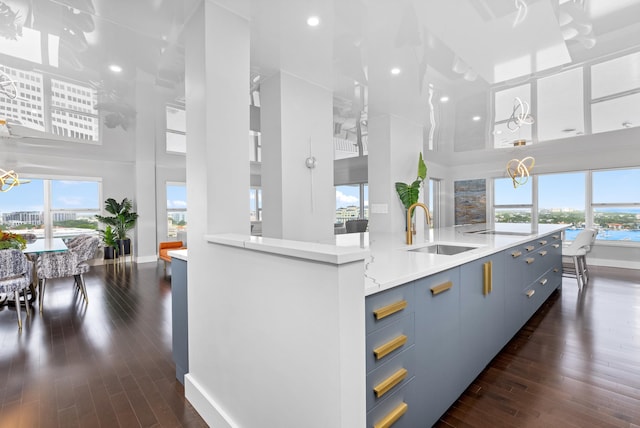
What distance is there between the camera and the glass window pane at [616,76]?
2725mm

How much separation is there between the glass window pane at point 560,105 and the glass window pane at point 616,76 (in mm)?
128

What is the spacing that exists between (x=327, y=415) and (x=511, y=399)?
152 centimetres

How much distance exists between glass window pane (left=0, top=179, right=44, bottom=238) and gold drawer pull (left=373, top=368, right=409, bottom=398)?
26.8 feet

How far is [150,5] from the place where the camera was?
6.32ft

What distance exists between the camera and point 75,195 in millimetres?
7012

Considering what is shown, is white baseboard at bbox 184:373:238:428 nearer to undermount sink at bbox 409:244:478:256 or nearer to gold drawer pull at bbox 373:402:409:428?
gold drawer pull at bbox 373:402:409:428

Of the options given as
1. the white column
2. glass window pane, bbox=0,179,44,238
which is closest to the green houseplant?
the white column

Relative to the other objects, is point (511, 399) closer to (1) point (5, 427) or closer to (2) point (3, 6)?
(1) point (5, 427)

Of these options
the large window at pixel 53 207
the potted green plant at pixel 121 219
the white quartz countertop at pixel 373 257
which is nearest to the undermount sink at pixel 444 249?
the white quartz countertop at pixel 373 257

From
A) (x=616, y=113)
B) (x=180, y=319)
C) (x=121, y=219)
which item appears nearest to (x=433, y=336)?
(x=180, y=319)

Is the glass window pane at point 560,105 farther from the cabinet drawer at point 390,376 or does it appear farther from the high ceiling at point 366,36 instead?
the cabinet drawer at point 390,376

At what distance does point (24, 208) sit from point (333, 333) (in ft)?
27.8

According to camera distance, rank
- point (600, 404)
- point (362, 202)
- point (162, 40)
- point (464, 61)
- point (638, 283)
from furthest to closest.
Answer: point (362, 202) < point (638, 283) < point (464, 61) < point (162, 40) < point (600, 404)

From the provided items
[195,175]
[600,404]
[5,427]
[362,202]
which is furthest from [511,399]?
[362,202]
